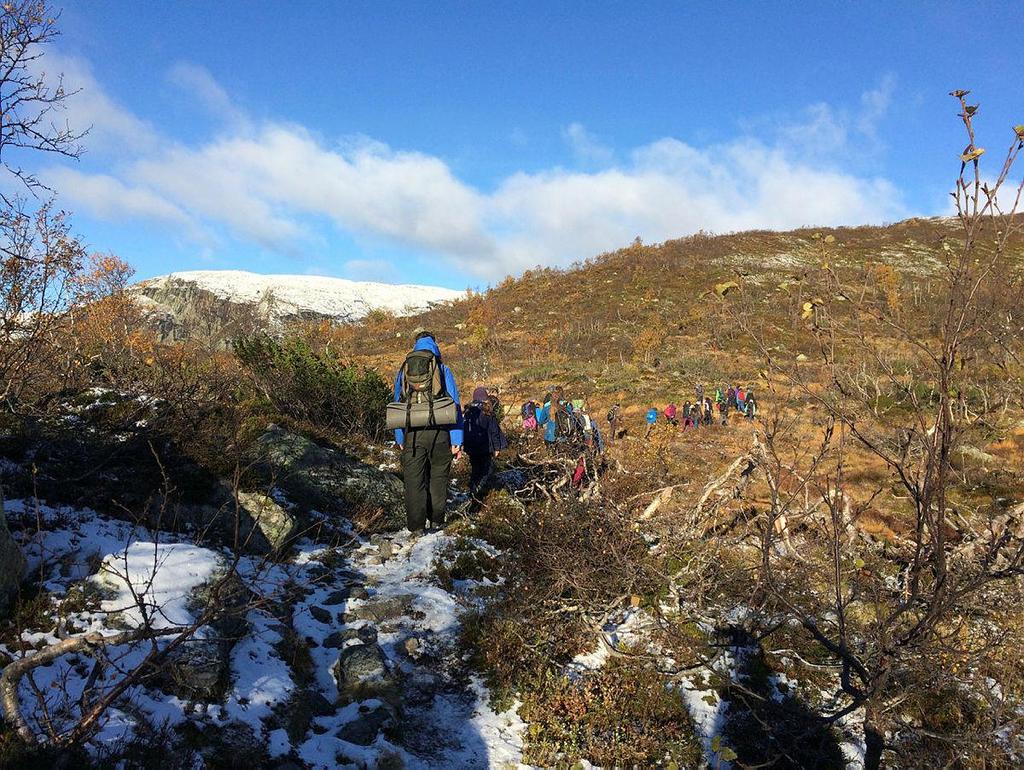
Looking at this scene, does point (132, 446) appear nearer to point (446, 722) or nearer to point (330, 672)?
point (330, 672)

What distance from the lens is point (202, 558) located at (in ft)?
13.1

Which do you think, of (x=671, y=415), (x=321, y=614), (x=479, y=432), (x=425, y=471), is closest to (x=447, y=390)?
(x=425, y=471)

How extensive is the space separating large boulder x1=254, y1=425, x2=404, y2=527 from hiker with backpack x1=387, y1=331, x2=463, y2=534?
97cm

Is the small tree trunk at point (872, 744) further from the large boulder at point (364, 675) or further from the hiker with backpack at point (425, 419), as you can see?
the hiker with backpack at point (425, 419)

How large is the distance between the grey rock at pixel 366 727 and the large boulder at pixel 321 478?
10.2 ft

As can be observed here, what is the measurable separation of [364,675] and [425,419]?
229 cm

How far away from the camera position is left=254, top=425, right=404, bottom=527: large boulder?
6426 millimetres

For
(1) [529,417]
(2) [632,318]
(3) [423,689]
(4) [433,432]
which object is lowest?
(3) [423,689]

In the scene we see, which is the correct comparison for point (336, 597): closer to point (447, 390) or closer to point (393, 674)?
point (393, 674)

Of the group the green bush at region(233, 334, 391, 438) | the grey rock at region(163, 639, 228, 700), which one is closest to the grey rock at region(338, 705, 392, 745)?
the grey rock at region(163, 639, 228, 700)

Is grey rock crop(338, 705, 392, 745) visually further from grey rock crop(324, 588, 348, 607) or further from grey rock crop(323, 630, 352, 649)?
grey rock crop(324, 588, 348, 607)

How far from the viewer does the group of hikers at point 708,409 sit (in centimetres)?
1823

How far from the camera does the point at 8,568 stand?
323 cm

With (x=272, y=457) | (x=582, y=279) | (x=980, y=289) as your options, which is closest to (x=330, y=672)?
(x=272, y=457)
